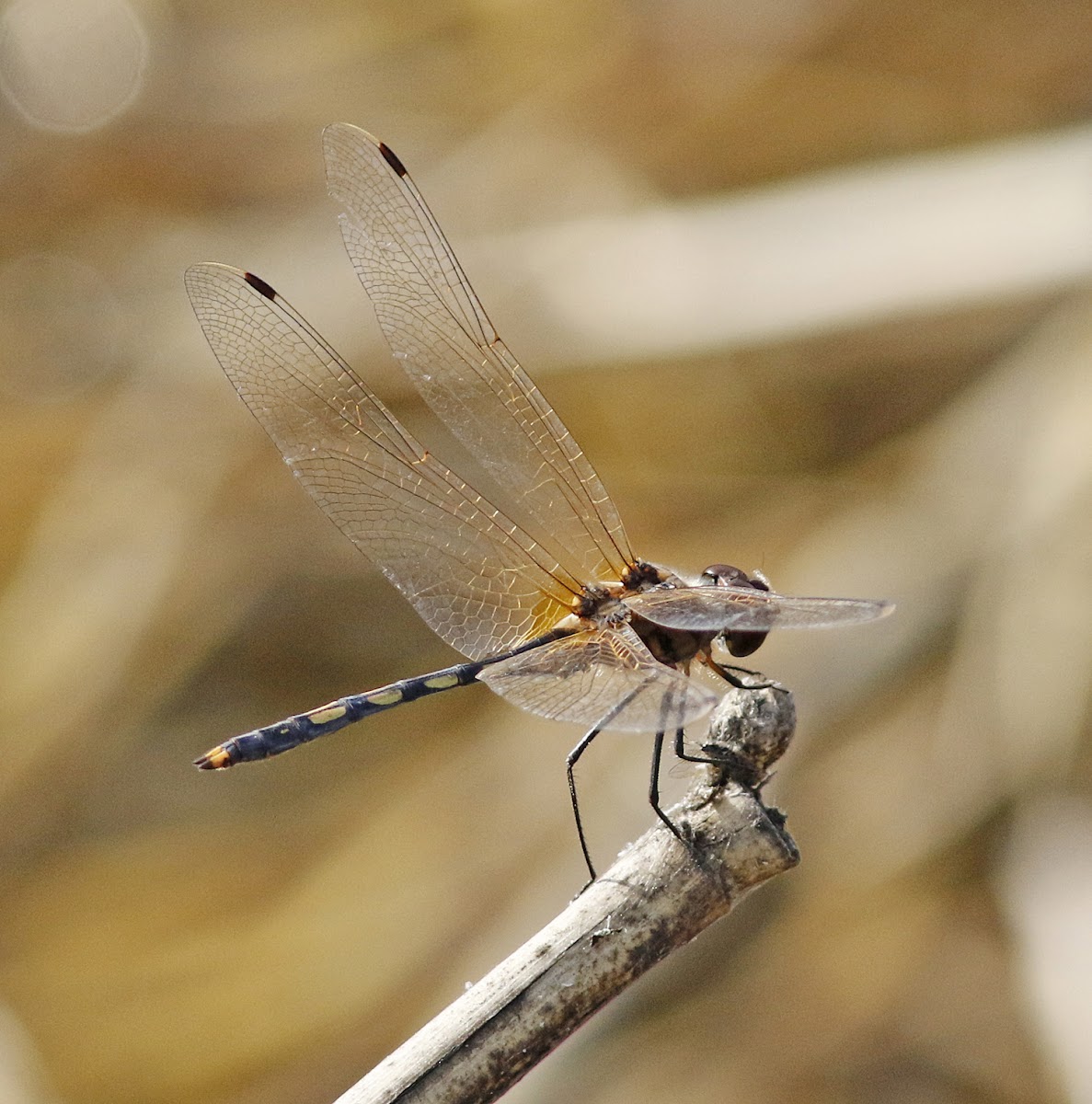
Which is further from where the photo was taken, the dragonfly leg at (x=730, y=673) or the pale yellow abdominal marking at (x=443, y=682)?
the pale yellow abdominal marking at (x=443, y=682)

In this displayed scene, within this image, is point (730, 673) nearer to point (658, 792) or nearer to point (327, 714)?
point (658, 792)

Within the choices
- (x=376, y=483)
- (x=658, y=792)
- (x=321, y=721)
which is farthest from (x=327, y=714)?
(x=658, y=792)

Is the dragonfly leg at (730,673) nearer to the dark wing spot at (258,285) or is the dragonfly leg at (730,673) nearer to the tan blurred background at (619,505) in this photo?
the tan blurred background at (619,505)

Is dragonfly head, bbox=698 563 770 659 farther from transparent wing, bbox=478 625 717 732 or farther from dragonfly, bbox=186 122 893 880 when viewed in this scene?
transparent wing, bbox=478 625 717 732

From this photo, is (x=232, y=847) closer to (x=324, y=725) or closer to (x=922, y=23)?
(x=324, y=725)

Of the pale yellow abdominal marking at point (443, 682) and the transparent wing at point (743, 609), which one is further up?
the pale yellow abdominal marking at point (443, 682)

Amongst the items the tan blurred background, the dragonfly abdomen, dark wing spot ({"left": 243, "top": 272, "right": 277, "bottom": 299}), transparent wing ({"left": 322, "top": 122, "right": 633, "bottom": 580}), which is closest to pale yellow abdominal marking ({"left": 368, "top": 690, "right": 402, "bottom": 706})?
the dragonfly abdomen

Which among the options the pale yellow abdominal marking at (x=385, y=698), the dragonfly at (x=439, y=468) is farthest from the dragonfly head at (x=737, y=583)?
the pale yellow abdominal marking at (x=385, y=698)
